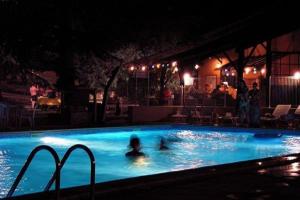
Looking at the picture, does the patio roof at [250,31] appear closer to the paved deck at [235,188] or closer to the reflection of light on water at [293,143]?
the reflection of light on water at [293,143]

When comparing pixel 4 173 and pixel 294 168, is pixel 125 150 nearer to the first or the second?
pixel 4 173

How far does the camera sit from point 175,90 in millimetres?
29125

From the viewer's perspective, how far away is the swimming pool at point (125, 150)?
11586mm

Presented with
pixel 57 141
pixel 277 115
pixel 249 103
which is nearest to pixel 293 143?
pixel 249 103

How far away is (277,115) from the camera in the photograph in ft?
69.1

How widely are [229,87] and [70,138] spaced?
14632 millimetres

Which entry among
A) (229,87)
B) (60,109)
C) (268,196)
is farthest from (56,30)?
(268,196)

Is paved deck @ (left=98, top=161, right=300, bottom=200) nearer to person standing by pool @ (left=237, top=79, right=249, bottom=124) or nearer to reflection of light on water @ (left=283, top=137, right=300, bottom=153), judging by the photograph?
reflection of light on water @ (left=283, top=137, right=300, bottom=153)

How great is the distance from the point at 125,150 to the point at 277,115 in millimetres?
8067

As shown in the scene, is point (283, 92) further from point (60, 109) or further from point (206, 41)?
point (60, 109)

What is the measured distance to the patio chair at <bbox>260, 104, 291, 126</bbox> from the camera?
2077cm

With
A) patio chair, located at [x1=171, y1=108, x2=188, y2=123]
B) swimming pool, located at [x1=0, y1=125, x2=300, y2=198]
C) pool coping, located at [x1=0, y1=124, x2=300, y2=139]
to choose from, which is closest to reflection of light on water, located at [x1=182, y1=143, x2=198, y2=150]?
swimming pool, located at [x1=0, y1=125, x2=300, y2=198]

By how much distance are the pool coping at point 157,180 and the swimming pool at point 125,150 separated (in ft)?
9.82

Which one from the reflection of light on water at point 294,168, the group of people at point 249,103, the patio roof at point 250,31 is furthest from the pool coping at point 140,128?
the reflection of light on water at point 294,168
